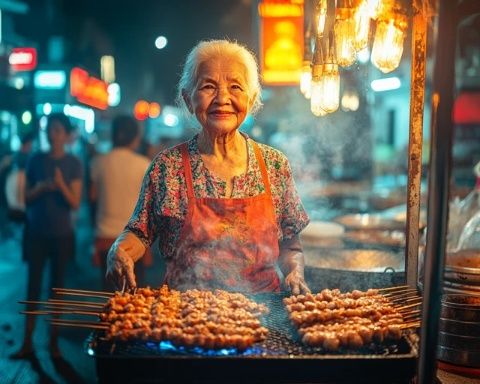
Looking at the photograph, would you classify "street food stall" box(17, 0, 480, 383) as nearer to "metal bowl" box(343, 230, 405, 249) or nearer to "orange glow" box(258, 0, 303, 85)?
"metal bowl" box(343, 230, 405, 249)

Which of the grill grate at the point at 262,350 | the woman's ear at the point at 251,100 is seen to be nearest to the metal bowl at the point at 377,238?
the woman's ear at the point at 251,100

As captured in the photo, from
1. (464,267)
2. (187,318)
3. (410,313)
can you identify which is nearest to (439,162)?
(410,313)

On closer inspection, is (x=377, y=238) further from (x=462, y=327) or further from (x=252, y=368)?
(x=252, y=368)

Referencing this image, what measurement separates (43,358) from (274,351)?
4.92 m

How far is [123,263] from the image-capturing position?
3270 millimetres

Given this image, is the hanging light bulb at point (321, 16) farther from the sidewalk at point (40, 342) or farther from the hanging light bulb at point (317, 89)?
the sidewalk at point (40, 342)

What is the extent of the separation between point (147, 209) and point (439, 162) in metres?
1.98

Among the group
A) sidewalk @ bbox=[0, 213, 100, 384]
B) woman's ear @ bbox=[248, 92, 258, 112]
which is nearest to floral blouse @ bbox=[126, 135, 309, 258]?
woman's ear @ bbox=[248, 92, 258, 112]

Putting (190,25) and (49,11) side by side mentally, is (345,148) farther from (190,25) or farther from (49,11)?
(49,11)

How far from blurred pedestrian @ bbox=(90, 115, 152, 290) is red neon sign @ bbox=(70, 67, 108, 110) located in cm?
2355

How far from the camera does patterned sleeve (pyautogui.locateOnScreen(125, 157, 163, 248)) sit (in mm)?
3529

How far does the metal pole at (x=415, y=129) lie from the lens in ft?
11.6

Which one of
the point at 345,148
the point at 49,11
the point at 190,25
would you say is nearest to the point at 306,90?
the point at 345,148

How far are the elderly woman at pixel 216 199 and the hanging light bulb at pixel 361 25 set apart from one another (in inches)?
26.8
